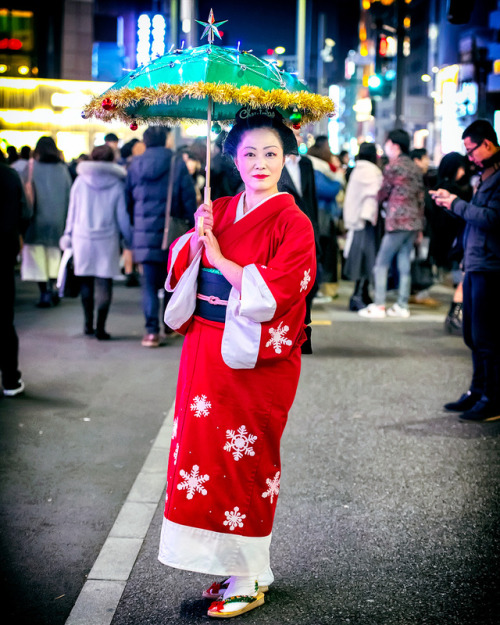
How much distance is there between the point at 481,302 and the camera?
5.88 m

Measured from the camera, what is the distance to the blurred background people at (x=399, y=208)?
1023 cm

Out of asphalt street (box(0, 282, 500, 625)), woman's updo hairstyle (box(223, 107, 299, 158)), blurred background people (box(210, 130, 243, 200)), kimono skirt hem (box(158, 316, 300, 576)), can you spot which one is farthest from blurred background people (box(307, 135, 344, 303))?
kimono skirt hem (box(158, 316, 300, 576))

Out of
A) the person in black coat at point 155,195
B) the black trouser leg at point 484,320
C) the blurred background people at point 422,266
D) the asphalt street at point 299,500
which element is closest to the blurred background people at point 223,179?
the person in black coat at point 155,195

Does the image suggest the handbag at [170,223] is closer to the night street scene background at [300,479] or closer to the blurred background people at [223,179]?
the blurred background people at [223,179]

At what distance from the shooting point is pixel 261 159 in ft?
10.4

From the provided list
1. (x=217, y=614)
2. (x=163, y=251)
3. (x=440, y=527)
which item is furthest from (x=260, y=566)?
(x=163, y=251)

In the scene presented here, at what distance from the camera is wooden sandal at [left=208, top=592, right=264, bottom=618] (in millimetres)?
3164

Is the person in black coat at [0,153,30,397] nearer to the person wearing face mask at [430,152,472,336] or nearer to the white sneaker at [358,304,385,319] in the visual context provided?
the person wearing face mask at [430,152,472,336]

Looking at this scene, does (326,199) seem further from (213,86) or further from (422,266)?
(213,86)

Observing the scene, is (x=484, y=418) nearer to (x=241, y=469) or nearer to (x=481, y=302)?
(x=481, y=302)

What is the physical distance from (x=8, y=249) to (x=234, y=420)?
3.63m

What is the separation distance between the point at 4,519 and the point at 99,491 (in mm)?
605

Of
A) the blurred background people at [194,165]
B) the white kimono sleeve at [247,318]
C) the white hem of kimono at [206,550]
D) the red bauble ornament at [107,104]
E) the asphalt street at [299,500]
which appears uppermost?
the blurred background people at [194,165]

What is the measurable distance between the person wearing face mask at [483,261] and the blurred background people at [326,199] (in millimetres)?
4388
